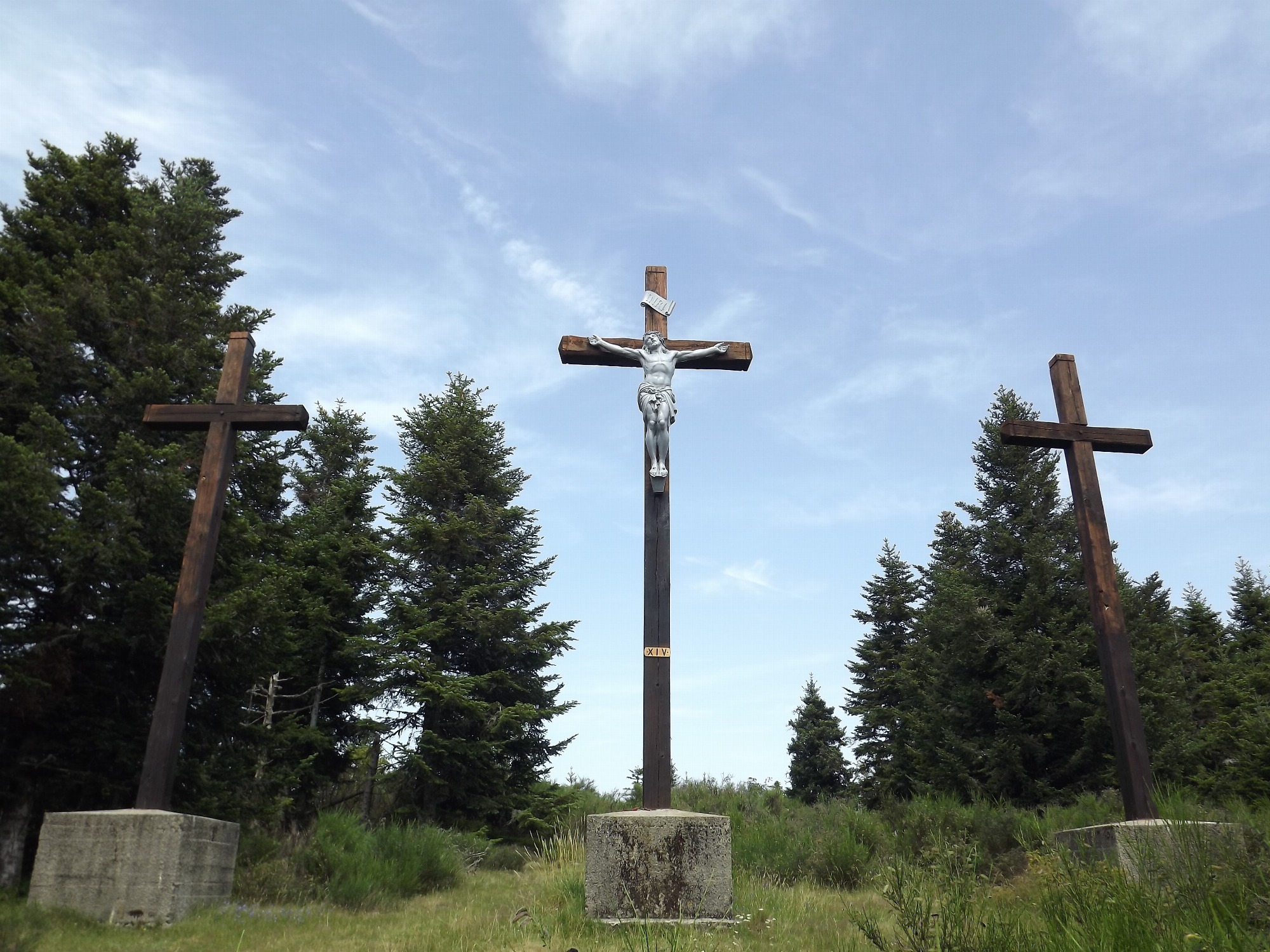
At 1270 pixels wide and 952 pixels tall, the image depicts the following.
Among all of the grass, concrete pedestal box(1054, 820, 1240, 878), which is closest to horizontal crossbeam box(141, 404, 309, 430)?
the grass

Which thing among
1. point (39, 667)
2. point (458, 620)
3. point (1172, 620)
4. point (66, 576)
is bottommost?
point (39, 667)

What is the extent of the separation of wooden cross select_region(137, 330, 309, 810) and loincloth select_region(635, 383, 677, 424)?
124 inches

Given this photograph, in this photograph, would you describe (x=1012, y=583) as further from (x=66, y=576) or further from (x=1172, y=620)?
(x=66, y=576)

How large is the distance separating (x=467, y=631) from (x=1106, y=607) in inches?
622

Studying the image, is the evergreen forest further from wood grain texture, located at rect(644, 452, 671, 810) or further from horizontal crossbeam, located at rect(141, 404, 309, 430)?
wood grain texture, located at rect(644, 452, 671, 810)

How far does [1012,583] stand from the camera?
22391 millimetres

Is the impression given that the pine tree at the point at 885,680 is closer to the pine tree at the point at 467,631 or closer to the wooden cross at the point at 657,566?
the pine tree at the point at 467,631

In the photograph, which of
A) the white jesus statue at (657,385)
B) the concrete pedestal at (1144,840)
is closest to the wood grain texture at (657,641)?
the white jesus statue at (657,385)

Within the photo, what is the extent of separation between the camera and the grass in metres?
3.49

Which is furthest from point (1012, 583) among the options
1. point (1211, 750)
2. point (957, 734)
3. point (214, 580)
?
point (214, 580)

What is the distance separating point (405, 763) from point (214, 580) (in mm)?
9445

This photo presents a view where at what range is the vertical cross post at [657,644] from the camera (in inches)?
275

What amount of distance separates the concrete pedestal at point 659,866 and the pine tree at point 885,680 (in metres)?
22.8

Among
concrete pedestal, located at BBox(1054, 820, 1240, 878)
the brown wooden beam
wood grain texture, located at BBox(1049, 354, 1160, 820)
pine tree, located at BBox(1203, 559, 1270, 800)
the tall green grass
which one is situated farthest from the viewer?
pine tree, located at BBox(1203, 559, 1270, 800)
